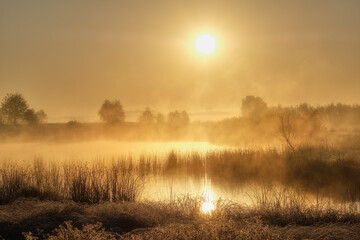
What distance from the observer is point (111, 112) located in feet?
185

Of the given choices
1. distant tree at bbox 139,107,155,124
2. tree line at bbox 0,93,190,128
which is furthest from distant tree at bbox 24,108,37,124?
distant tree at bbox 139,107,155,124

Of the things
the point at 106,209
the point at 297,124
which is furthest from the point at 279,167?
the point at 297,124

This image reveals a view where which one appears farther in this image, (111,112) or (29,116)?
(111,112)

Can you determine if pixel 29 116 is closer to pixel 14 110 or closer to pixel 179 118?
pixel 14 110

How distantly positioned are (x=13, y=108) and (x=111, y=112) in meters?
13.1

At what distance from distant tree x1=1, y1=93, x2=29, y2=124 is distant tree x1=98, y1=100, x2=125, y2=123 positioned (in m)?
10.9

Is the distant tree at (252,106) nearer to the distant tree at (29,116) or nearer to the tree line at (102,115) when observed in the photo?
the tree line at (102,115)

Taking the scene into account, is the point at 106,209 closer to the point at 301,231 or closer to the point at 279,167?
the point at 301,231

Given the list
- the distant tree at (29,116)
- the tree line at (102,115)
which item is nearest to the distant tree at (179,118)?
the tree line at (102,115)

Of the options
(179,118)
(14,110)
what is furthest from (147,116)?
(14,110)

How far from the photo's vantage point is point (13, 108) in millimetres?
49156

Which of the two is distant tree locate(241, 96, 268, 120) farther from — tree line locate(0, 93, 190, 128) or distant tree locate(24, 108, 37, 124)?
distant tree locate(24, 108, 37, 124)

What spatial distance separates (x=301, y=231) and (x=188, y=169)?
1361 centimetres

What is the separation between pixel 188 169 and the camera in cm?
2139
